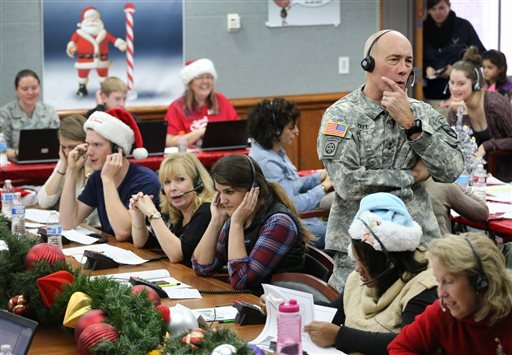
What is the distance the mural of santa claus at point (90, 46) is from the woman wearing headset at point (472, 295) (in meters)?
6.70

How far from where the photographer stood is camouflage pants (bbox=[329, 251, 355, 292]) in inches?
157

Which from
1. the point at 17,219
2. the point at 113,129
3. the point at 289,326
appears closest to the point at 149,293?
the point at 289,326

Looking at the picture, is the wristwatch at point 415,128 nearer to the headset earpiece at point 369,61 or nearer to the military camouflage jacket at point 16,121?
the headset earpiece at point 369,61

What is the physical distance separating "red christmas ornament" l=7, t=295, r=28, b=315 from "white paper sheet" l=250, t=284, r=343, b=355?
89cm

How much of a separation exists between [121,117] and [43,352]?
2547mm

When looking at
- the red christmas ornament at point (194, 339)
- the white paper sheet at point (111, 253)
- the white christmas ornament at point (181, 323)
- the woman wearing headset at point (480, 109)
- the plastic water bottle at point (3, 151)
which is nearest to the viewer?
the red christmas ornament at point (194, 339)

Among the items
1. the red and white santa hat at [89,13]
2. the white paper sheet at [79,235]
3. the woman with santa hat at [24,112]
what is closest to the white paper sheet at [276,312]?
the white paper sheet at [79,235]

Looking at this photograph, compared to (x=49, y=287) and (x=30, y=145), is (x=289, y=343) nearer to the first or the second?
(x=49, y=287)

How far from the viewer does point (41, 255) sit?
12.2 feet

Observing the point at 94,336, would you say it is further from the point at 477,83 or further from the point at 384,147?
the point at 477,83

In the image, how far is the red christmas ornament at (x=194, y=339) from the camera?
2.62 m

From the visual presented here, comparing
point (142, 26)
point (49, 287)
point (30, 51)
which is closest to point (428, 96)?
point (142, 26)

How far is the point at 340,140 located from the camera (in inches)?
155

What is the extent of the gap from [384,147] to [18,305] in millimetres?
1526
